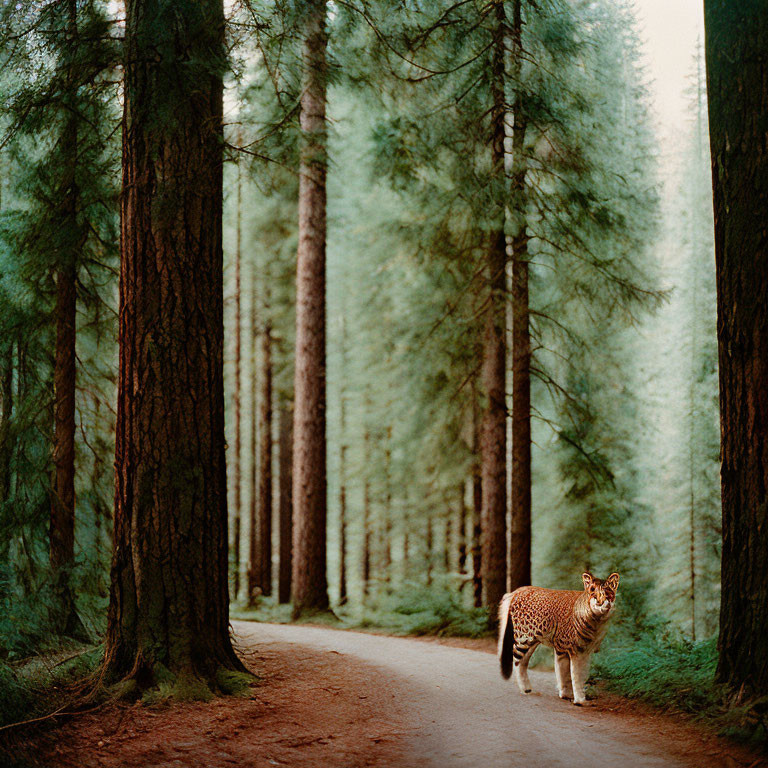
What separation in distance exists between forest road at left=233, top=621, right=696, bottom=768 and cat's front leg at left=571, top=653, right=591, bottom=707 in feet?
0.30

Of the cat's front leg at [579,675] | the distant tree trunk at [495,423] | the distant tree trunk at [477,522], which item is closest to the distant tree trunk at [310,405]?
the distant tree trunk at [477,522]

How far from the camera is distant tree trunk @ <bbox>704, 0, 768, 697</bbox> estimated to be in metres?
5.37

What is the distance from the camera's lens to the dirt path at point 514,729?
14.7 feet

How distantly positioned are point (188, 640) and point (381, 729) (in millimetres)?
1801

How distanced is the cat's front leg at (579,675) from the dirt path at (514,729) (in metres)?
0.12

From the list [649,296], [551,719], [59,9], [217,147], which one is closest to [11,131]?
[59,9]

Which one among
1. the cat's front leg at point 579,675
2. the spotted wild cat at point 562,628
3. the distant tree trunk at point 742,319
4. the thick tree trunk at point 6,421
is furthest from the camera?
the thick tree trunk at point 6,421

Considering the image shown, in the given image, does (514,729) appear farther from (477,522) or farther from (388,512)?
(388,512)

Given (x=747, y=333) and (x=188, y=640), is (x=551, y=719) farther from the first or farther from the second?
(x=747, y=333)

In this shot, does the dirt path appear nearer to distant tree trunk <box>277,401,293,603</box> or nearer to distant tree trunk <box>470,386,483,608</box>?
distant tree trunk <box>470,386,483,608</box>

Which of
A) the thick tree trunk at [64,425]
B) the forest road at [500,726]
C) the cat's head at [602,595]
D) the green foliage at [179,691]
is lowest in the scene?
the forest road at [500,726]

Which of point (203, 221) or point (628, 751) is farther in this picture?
point (203, 221)

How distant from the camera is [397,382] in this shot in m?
12.5

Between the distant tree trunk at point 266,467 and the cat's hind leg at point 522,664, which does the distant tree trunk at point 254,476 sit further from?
the cat's hind leg at point 522,664
